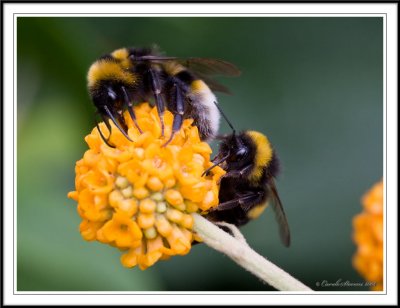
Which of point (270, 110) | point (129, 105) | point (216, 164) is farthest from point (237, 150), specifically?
point (270, 110)

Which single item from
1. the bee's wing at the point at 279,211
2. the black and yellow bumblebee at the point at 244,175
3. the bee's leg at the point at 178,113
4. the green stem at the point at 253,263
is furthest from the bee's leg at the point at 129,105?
the bee's wing at the point at 279,211

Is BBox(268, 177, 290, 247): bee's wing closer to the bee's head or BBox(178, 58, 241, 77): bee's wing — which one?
the bee's head

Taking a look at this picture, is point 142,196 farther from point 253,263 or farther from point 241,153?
point 241,153

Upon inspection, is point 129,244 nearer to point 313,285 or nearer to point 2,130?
point 2,130

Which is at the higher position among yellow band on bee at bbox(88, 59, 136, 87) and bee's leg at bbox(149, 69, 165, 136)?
yellow band on bee at bbox(88, 59, 136, 87)

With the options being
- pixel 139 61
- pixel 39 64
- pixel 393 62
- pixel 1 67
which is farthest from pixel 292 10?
pixel 39 64

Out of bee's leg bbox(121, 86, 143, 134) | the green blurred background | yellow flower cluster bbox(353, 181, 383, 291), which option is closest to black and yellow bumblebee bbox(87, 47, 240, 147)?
bee's leg bbox(121, 86, 143, 134)
